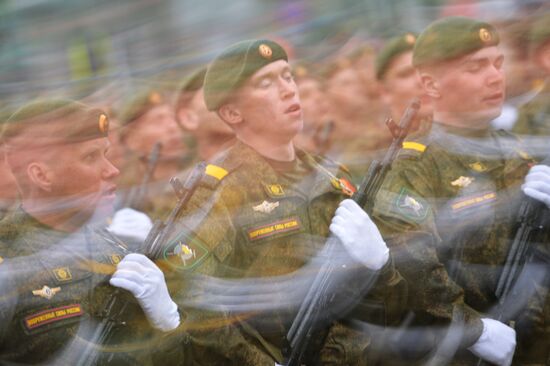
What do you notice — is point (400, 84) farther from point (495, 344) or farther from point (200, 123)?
point (495, 344)

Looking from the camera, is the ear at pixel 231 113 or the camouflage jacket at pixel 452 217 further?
the camouflage jacket at pixel 452 217

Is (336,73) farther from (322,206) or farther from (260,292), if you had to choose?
(260,292)

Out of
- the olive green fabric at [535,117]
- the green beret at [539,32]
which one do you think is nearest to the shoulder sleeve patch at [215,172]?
the olive green fabric at [535,117]

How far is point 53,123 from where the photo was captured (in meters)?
2.70

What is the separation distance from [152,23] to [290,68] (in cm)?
53

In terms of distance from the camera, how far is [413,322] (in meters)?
3.36

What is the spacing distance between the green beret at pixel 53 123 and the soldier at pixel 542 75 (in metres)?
2.00

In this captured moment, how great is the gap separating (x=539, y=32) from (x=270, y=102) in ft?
5.17

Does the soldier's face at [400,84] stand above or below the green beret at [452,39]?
below

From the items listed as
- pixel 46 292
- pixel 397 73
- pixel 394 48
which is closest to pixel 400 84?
pixel 397 73

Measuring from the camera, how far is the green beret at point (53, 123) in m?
2.67

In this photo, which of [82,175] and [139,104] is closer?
[82,175]

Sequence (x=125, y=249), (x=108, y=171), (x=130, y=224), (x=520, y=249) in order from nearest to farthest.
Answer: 1. (x=108, y=171)
2. (x=125, y=249)
3. (x=520, y=249)
4. (x=130, y=224)

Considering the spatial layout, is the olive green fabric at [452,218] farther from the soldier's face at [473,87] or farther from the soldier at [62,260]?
the soldier at [62,260]
